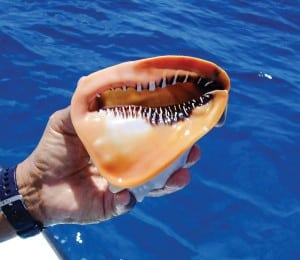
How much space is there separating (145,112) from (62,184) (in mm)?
519

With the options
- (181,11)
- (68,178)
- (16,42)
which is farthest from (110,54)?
(68,178)

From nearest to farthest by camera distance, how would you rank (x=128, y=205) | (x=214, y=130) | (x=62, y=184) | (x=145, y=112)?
(x=145, y=112)
(x=128, y=205)
(x=62, y=184)
(x=214, y=130)

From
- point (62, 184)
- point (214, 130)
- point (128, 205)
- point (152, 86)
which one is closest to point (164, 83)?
point (152, 86)

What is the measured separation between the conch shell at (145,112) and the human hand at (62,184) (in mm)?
337

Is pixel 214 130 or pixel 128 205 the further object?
pixel 214 130

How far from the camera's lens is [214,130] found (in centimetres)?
412

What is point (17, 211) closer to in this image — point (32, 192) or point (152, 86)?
point (32, 192)

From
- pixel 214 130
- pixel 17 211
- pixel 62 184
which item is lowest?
pixel 214 130

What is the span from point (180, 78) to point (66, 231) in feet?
6.70

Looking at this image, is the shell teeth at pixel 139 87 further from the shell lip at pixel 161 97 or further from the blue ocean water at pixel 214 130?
the blue ocean water at pixel 214 130

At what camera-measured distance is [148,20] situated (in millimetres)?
5797

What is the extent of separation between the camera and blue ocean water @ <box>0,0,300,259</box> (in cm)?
330

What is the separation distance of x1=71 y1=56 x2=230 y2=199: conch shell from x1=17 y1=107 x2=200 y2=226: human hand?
13.3 inches

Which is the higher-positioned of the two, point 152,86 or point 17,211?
point 152,86
